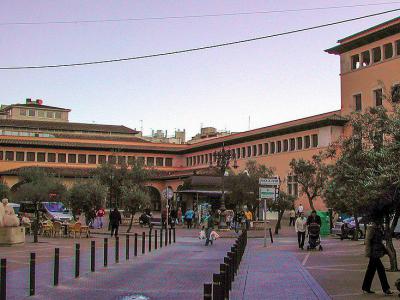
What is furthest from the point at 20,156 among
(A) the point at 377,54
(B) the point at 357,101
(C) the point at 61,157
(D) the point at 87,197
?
(D) the point at 87,197

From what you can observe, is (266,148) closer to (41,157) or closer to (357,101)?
(357,101)

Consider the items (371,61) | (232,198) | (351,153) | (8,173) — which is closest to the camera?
(351,153)

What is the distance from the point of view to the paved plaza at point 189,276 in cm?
1268

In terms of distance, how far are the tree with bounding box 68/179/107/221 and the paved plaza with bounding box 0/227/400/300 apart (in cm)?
1474

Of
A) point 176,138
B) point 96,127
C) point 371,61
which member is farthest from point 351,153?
point 176,138

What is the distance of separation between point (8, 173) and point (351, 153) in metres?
72.4

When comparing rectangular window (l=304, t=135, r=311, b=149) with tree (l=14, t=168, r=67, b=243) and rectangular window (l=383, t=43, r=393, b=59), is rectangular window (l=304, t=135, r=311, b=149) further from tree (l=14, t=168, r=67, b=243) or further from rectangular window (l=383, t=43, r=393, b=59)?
tree (l=14, t=168, r=67, b=243)

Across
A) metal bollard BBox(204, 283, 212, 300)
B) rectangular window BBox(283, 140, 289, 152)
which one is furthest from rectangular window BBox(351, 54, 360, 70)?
metal bollard BBox(204, 283, 212, 300)

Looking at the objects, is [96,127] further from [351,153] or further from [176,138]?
[351,153]

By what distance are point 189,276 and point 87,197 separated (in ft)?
77.9

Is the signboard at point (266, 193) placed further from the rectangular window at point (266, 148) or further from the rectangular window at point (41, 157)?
the rectangular window at point (41, 157)

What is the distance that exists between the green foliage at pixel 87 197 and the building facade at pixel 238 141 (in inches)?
585

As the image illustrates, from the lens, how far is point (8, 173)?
84.4 meters

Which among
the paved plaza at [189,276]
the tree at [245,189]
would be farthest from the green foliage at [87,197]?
the paved plaza at [189,276]
